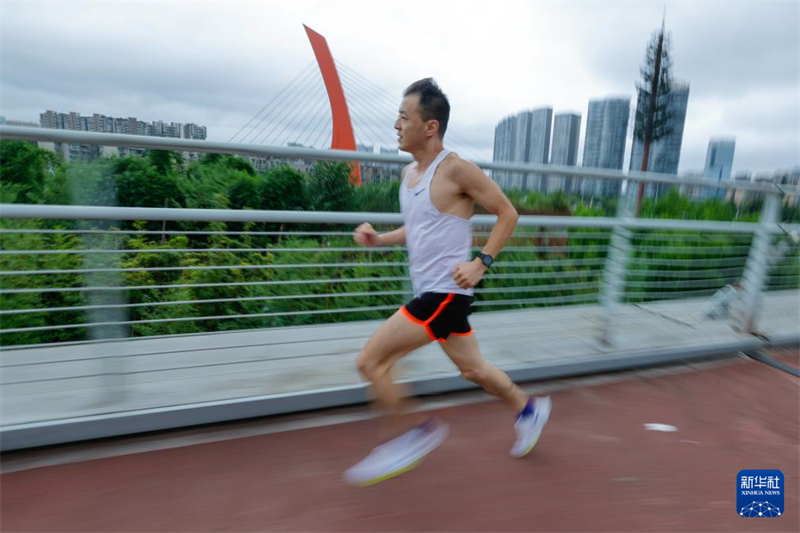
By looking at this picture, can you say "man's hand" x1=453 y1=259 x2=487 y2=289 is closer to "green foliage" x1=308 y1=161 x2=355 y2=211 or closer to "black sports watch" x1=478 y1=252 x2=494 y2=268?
"black sports watch" x1=478 y1=252 x2=494 y2=268

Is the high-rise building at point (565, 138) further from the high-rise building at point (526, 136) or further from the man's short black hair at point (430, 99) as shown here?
the man's short black hair at point (430, 99)

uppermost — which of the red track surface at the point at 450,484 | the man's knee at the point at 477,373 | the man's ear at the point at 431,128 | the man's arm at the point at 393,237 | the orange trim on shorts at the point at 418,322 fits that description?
the man's ear at the point at 431,128

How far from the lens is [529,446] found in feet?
9.23

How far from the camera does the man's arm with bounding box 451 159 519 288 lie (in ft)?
7.68

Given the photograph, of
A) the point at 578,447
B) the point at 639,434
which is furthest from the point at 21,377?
the point at 639,434

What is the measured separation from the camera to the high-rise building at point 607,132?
2848 cm

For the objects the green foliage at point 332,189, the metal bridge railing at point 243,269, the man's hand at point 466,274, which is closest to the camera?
the man's hand at point 466,274

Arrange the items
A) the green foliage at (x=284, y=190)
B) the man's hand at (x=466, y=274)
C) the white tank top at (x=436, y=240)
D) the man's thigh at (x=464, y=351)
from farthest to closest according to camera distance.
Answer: the green foliage at (x=284, y=190) → the man's thigh at (x=464, y=351) → the white tank top at (x=436, y=240) → the man's hand at (x=466, y=274)

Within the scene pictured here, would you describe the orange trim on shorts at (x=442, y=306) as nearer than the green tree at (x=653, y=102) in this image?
Yes

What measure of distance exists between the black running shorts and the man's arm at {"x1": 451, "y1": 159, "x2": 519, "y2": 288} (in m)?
0.14

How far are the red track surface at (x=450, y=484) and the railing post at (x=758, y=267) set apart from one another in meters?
1.79

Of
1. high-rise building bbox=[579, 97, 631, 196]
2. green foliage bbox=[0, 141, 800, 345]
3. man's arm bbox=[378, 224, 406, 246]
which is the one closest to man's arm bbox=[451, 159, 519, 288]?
man's arm bbox=[378, 224, 406, 246]

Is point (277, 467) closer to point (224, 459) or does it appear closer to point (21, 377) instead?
point (224, 459)

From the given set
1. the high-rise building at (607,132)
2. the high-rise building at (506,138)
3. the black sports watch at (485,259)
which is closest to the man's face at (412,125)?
the black sports watch at (485,259)
